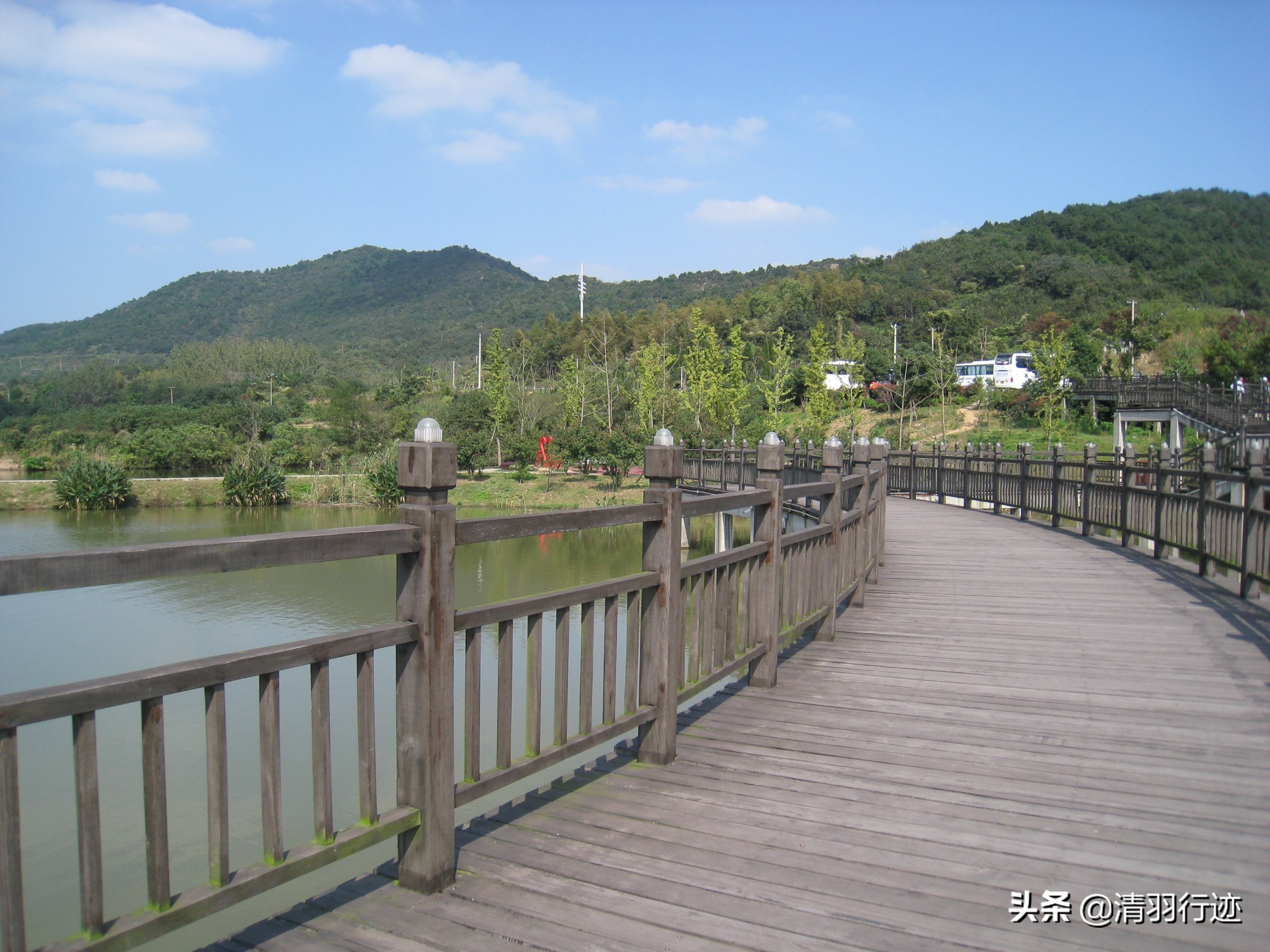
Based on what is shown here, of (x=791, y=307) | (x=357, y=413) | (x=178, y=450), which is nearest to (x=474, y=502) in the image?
(x=357, y=413)

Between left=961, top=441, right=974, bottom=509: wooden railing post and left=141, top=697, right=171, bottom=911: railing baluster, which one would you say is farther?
left=961, top=441, right=974, bottom=509: wooden railing post

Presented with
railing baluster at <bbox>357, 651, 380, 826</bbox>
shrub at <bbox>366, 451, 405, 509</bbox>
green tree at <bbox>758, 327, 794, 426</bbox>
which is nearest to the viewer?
railing baluster at <bbox>357, 651, 380, 826</bbox>

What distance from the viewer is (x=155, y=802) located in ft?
6.57

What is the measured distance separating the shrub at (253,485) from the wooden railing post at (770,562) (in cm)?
3012

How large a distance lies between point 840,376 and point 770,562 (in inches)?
1833

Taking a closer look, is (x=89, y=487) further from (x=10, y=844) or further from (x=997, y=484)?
(x=10, y=844)

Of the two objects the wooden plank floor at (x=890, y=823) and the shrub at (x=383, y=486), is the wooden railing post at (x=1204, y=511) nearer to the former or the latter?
the wooden plank floor at (x=890, y=823)

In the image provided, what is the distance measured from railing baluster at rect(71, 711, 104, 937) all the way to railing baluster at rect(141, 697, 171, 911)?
0.34 ft

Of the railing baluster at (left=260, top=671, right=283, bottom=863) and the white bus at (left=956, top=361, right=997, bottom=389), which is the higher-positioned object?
the white bus at (left=956, top=361, right=997, bottom=389)

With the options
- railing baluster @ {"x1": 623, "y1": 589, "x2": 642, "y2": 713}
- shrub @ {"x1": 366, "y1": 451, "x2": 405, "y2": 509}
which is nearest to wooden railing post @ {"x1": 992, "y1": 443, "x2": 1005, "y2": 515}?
railing baluster @ {"x1": 623, "y1": 589, "x2": 642, "y2": 713}

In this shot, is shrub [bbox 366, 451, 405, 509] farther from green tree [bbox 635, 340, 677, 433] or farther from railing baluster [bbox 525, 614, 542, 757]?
railing baluster [bbox 525, 614, 542, 757]

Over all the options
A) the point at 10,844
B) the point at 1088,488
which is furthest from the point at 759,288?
the point at 10,844

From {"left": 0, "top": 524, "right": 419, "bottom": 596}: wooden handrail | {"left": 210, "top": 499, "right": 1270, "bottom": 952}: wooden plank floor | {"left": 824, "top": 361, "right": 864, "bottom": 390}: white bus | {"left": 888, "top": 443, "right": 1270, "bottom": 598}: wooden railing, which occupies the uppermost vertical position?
{"left": 824, "top": 361, "right": 864, "bottom": 390}: white bus

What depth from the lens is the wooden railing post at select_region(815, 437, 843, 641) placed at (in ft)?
19.7
